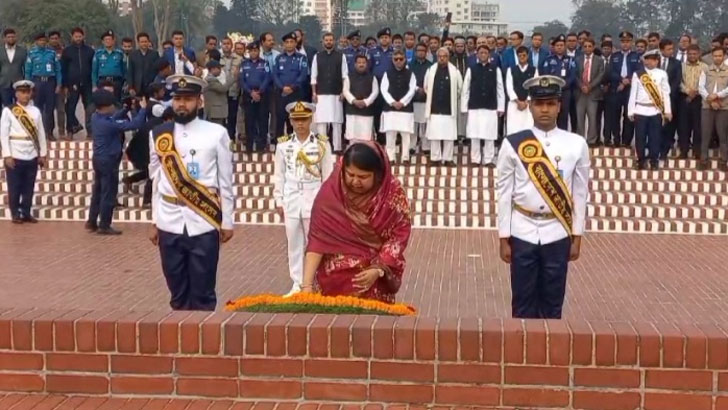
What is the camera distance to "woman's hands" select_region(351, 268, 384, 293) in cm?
424

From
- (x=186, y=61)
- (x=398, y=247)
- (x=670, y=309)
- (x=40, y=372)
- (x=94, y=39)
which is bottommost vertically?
(x=670, y=309)

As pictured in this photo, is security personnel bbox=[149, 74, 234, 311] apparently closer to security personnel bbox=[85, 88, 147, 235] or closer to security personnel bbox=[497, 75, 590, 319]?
security personnel bbox=[497, 75, 590, 319]

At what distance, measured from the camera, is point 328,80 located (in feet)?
47.6

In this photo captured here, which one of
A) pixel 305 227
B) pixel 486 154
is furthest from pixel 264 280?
pixel 486 154

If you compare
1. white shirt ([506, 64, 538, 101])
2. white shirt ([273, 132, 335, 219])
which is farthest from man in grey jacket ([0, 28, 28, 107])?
white shirt ([273, 132, 335, 219])

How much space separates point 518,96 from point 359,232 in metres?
10.3

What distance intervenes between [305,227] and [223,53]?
29.2 feet

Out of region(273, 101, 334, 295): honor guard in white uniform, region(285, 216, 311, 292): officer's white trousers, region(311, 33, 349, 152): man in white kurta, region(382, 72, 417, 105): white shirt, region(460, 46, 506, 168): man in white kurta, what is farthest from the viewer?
region(311, 33, 349, 152): man in white kurta

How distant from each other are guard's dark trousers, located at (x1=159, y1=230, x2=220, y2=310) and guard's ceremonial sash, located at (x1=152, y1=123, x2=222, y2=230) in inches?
5.7

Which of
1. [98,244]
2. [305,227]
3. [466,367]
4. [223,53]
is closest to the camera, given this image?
[466,367]

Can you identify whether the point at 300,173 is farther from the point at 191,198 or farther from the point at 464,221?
the point at 464,221

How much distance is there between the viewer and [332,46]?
1452cm

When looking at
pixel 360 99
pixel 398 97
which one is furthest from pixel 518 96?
pixel 360 99

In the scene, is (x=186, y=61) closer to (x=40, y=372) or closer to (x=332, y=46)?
(x=332, y=46)
